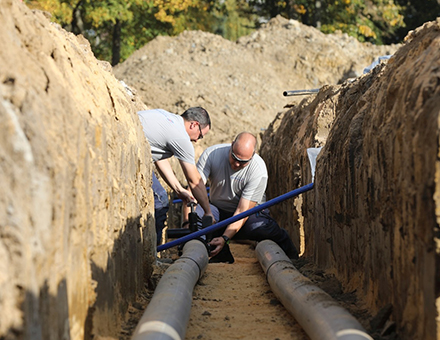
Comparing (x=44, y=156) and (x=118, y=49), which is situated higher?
(x=118, y=49)

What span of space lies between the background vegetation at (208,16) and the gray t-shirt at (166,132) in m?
15.7

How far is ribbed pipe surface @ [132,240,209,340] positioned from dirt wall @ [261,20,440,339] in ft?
3.88

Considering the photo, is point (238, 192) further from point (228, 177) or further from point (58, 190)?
point (58, 190)

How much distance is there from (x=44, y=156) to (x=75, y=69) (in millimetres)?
1270

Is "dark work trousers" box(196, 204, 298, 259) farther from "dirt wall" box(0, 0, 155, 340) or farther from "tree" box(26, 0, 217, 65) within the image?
"tree" box(26, 0, 217, 65)

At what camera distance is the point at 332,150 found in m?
5.34

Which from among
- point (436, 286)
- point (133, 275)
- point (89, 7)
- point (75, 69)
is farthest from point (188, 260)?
point (89, 7)

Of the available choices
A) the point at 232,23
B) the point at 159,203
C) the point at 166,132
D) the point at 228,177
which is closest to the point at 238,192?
the point at 228,177

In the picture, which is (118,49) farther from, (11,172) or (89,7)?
(11,172)

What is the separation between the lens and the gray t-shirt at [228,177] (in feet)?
25.2

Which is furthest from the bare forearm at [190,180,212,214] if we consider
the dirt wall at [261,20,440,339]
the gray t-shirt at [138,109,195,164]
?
the dirt wall at [261,20,440,339]

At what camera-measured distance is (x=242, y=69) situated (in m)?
20.6

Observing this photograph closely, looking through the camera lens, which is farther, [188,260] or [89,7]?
[89,7]

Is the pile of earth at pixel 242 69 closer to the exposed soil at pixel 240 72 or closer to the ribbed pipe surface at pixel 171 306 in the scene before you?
the exposed soil at pixel 240 72
